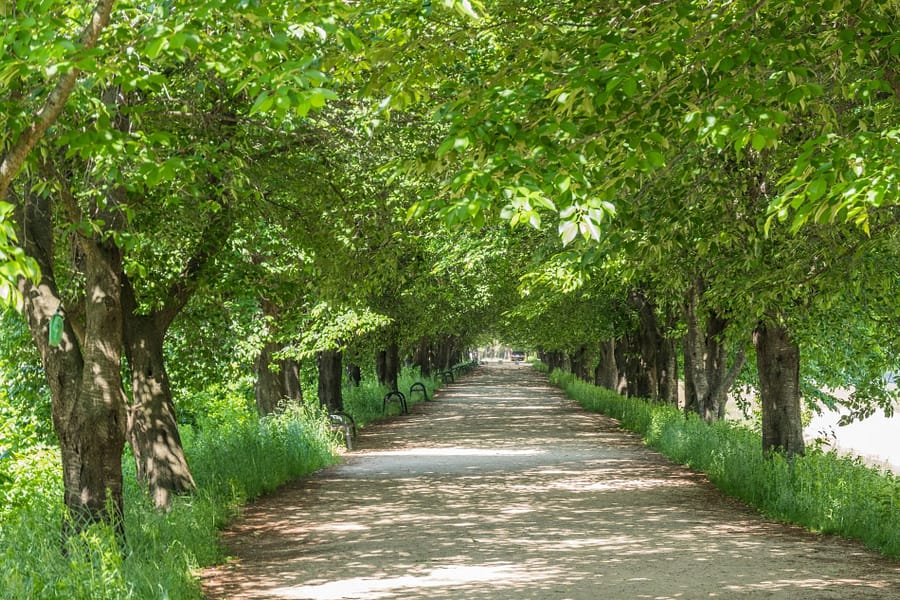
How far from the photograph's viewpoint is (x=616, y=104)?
757cm

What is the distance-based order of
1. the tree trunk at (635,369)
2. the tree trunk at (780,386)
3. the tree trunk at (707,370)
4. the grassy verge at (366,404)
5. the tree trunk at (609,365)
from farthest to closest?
the tree trunk at (609,365), the tree trunk at (635,369), the grassy verge at (366,404), the tree trunk at (707,370), the tree trunk at (780,386)

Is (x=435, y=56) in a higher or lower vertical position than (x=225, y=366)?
higher

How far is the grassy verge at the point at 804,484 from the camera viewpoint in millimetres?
11938

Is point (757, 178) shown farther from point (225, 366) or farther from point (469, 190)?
point (225, 366)

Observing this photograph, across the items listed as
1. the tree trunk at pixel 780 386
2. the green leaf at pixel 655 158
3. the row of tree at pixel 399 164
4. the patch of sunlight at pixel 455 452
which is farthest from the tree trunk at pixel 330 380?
the green leaf at pixel 655 158

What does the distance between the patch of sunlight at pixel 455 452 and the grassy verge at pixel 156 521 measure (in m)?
1.88

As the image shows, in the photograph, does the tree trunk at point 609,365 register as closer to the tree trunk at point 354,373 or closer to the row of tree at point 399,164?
the tree trunk at point 354,373

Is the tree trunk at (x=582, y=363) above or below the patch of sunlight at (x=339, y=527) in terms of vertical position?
above

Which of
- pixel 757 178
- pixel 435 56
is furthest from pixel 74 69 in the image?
pixel 757 178

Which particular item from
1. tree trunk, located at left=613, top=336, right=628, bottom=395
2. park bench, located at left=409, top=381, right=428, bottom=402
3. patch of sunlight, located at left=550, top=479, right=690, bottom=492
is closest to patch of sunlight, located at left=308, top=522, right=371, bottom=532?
patch of sunlight, located at left=550, top=479, right=690, bottom=492

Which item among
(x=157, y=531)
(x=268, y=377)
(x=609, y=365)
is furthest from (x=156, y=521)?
(x=609, y=365)

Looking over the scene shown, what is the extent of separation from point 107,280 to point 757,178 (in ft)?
23.6

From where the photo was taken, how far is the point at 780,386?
52.5 feet

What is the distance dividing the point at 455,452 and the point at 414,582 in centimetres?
1428
